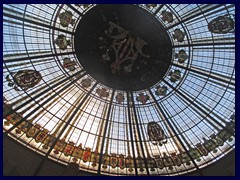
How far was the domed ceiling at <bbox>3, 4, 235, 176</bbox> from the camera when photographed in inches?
557

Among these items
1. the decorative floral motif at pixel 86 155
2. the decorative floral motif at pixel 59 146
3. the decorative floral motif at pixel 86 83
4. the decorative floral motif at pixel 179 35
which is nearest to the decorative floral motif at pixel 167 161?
the decorative floral motif at pixel 86 155

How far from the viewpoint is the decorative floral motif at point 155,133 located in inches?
625

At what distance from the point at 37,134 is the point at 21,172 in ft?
6.97

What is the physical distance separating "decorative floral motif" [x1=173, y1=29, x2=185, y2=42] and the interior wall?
255 inches

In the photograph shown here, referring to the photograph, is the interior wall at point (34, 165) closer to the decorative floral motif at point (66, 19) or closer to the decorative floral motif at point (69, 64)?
the decorative floral motif at point (69, 64)

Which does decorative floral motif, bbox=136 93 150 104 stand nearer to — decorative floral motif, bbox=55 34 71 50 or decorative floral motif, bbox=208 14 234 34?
decorative floral motif, bbox=55 34 71 50

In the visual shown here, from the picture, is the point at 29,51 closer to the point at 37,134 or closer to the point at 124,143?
the point at 37,134

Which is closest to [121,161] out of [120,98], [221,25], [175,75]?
[120,98]

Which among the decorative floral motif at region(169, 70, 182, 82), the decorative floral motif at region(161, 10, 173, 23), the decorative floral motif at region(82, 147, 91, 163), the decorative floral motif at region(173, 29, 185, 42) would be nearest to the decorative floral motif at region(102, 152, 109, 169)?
the decorative floral motif at region(82, 147, 91, 163)

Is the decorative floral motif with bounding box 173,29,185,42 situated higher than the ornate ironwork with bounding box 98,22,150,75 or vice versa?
the decorative floral motif with bounding box 173,29,185,42

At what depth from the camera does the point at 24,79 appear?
14836 mm

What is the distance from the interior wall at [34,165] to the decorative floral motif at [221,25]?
6313 millimetres
